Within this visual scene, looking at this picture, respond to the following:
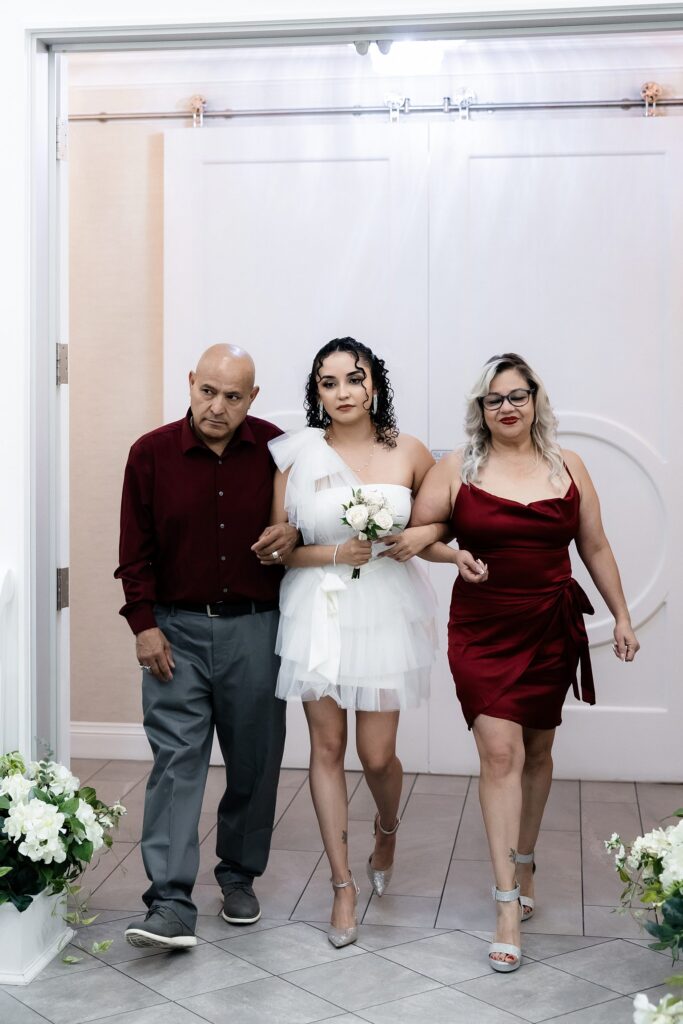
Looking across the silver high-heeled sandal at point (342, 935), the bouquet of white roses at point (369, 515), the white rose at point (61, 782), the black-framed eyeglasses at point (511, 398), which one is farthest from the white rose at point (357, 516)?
the silver high-heeled sandal at point (342, 935)

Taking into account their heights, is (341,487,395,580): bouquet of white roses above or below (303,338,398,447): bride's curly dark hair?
below

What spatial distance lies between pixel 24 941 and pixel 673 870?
151 cm

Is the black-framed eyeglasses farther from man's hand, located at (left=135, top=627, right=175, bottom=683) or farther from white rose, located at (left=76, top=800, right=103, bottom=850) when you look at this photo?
white rose, located at (left=76, top=800, right=103, bottom=850)

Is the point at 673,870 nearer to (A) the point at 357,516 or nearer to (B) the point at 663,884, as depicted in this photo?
(B) the point at 663,884

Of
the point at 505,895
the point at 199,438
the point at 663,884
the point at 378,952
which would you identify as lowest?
the point at 378,952

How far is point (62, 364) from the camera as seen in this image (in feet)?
9.80

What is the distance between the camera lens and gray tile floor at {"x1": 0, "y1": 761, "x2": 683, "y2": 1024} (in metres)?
2.61

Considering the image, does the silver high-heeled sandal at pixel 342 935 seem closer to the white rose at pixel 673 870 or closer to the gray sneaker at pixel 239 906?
the gray sneaker at pixel 239 906

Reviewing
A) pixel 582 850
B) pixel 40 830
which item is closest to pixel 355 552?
pixel 40 830

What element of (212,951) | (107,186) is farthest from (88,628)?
(212,951)

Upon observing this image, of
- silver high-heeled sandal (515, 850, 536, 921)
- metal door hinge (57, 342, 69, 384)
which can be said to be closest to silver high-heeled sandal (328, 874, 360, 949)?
silver high-heeled sandal (515, 850, 536, 921)

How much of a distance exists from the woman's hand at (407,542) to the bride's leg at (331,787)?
16.4 inches

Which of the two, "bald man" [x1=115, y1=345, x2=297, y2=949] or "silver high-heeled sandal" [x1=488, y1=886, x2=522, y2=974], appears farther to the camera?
"bald man" [x1=115, y1=345, x2=297, y2=949]

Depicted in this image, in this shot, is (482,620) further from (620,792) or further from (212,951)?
(620,792)
